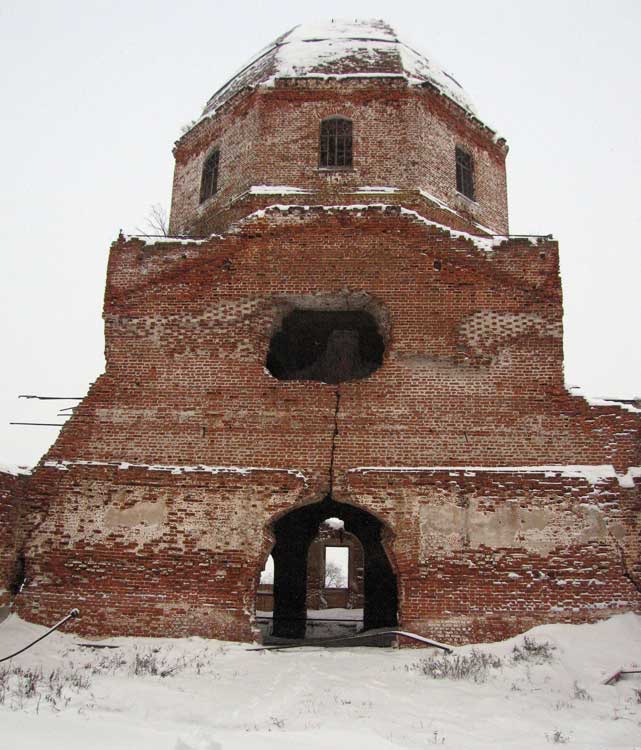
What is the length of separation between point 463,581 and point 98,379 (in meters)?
5.56

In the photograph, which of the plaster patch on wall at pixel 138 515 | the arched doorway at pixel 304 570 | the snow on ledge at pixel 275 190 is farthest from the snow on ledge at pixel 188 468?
the snow on ledge at pixel 275 190

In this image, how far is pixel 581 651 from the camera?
26.7 feet

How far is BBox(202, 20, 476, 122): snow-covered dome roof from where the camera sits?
13.1 metres

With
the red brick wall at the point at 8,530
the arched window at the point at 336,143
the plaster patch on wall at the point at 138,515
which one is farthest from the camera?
the arched window at the point at 336,143

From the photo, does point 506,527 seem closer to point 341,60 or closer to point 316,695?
point 316,695

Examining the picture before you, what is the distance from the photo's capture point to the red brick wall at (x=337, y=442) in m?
9.04

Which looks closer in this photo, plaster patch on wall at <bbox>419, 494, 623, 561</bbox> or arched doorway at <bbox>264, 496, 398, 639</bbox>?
plaster patch on wall at <bbox>419, 494, 623, 561</bbox>

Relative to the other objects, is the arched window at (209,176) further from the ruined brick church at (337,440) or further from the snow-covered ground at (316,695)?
the snow-covered ground at (316,695)

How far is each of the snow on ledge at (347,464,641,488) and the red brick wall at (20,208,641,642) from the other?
0.19 feet

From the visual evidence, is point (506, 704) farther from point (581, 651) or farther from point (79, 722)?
point (79, 722)

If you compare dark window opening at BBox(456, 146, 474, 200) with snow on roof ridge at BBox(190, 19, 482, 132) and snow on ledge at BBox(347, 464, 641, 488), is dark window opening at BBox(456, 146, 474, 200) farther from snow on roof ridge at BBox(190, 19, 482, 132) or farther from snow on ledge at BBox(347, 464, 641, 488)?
snow on ledge at BBox(347, 464, 641, 488)

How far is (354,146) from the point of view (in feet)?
40.9

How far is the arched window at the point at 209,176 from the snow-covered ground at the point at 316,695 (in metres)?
7.84

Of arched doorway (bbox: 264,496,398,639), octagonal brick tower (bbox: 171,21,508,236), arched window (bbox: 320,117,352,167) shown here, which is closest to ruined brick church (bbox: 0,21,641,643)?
octagonal brick tower (bbox: 171,21,508,236)
